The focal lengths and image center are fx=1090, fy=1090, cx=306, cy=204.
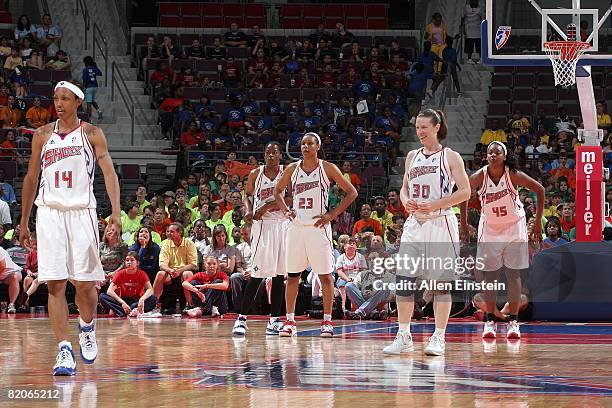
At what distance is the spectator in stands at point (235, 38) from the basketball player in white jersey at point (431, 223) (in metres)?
16.9

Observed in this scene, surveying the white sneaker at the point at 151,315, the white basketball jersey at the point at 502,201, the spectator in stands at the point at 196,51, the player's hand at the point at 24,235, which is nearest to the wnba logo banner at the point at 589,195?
the white basketball jersey at the point at 502,201

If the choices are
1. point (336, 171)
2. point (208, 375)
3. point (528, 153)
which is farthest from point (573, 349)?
point (528, 153)

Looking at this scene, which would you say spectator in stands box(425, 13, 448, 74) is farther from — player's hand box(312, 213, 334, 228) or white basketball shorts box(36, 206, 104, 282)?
white basketball shorts box(36, 206, 104, 282)

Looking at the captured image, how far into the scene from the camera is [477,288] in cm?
1526

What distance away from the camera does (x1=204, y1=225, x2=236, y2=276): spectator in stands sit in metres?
16.2

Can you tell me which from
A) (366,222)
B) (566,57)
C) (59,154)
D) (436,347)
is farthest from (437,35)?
(59,154)

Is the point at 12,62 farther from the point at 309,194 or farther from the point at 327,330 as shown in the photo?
the point at 327,330

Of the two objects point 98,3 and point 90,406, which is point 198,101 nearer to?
point 98,3

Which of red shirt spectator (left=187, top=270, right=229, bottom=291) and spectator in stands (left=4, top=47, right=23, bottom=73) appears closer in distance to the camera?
red shirt spectator (left=187, top=270, right=229, bottom=291)

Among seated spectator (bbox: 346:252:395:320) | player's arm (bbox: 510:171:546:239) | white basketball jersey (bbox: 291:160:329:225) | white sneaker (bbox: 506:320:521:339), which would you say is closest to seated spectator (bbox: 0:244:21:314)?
seated spectator (bbox: 346:252:395:320)

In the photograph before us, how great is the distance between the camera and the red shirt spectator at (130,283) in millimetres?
16250

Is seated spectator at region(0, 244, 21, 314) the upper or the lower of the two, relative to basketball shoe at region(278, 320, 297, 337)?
upper

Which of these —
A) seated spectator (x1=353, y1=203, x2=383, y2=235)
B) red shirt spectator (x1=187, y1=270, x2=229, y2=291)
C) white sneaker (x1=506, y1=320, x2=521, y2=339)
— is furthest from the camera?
seated spectator (x1=353, y1=203, x2=383, y2=235)

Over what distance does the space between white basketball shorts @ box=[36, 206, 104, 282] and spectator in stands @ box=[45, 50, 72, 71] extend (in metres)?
17.2
